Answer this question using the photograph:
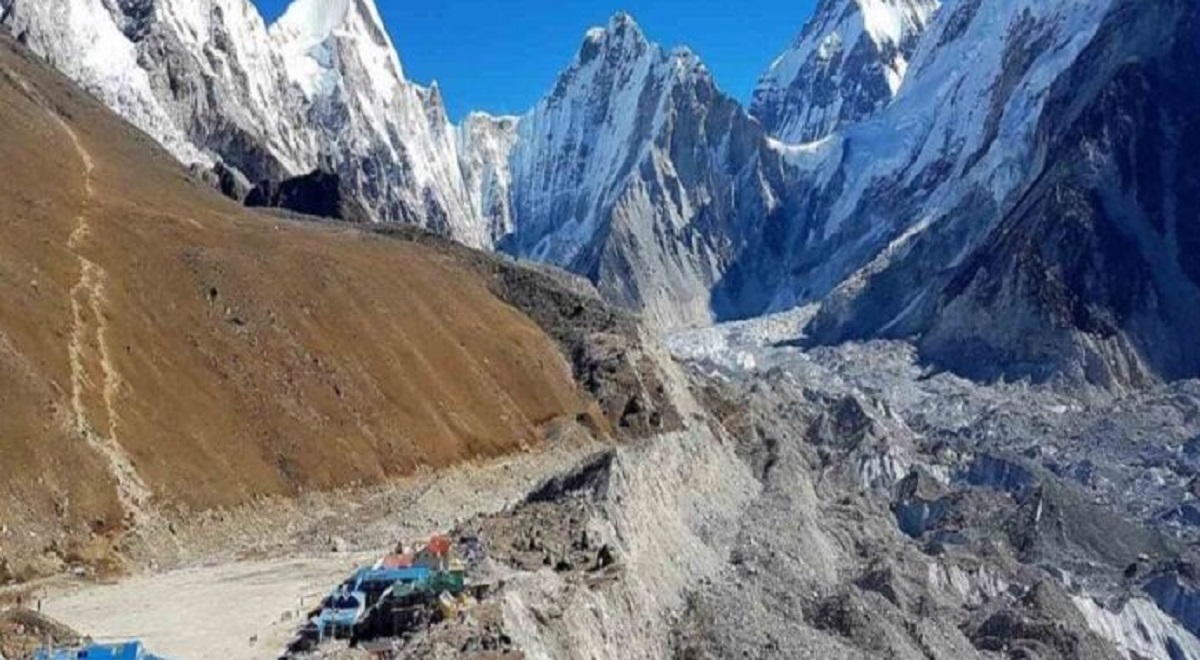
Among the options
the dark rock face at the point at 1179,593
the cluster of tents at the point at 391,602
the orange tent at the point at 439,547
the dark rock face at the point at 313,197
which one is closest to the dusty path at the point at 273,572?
the cluster of tents at the point at 391,602

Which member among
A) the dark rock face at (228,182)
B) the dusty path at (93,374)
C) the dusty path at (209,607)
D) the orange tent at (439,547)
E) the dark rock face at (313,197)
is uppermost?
the dark rock face at (228,182)

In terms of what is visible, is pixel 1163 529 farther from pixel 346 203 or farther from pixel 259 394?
pixel 346 203

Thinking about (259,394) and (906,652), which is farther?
(259,394)

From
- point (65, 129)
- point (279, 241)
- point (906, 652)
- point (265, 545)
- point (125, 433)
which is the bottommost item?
point (906, 652)

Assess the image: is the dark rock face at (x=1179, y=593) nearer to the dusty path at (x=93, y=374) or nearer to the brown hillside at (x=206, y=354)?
the brown hillside at (x=206, y=354)

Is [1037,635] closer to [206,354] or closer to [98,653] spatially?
[206,354]

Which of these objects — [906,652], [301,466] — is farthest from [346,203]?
[906,652]

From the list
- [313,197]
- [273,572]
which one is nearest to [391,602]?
[273,572]

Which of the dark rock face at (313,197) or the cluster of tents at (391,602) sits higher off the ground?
the dark rock face at (313,197)
